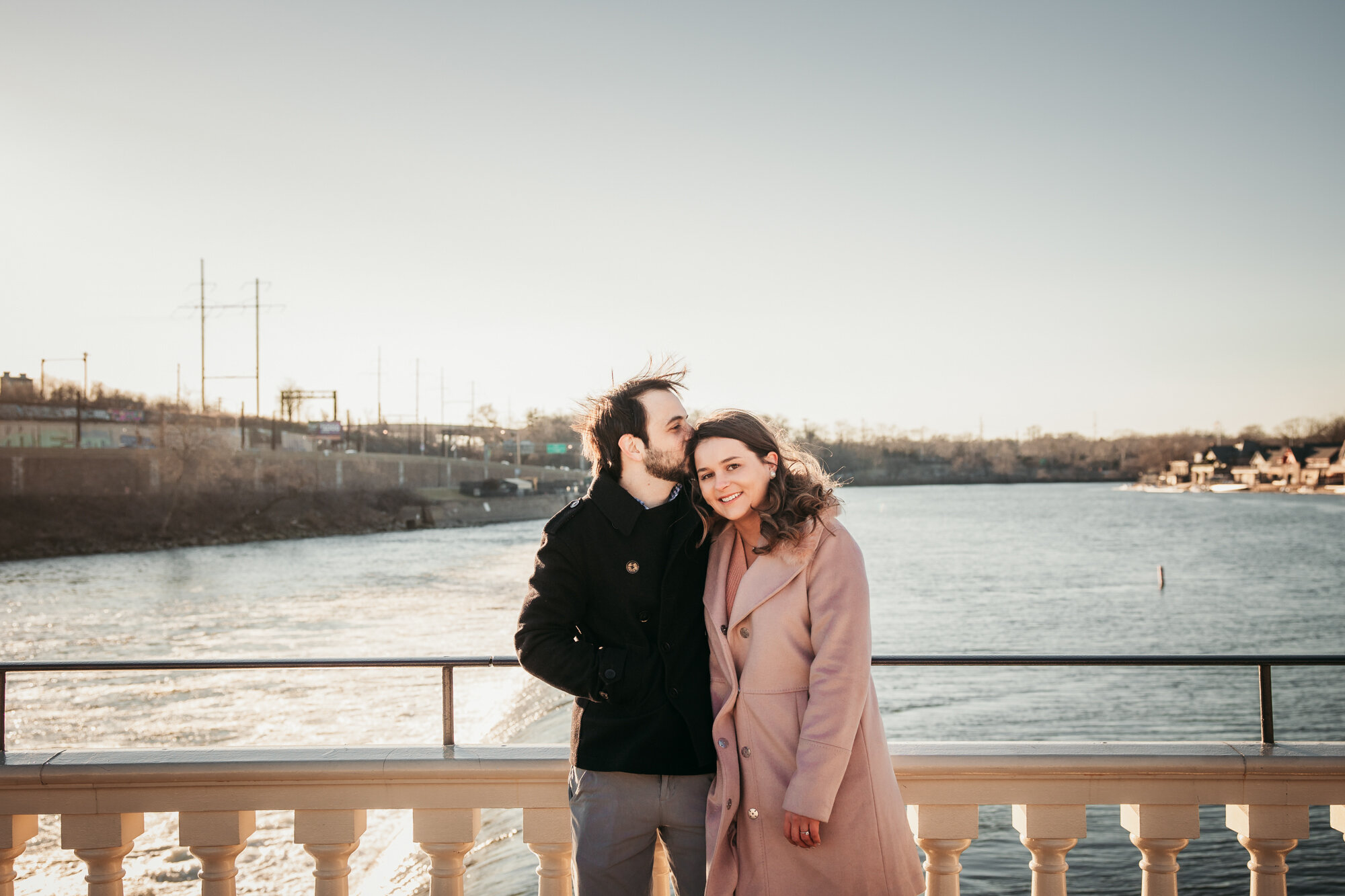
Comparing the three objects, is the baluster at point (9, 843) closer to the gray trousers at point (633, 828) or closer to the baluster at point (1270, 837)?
the gray trousers at point (633, 828)

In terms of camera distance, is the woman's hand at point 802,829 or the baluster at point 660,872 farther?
the baluster at point 660,872

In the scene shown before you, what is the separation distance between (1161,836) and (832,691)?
1251 mm

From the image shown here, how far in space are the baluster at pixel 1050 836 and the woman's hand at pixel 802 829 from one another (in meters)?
0.78

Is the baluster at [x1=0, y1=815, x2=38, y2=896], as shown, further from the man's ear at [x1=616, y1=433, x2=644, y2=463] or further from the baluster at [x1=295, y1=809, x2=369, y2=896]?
the man's ear at [x1=616, y1=433, x2=644, y2=463]

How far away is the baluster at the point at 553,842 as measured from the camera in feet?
8.49

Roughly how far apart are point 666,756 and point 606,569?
0.50 meters

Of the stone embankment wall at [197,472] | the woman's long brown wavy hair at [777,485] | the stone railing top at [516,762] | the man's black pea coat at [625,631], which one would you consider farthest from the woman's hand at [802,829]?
the stone embankment wall at [197,472]

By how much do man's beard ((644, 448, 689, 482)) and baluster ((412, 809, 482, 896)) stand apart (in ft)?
3.88

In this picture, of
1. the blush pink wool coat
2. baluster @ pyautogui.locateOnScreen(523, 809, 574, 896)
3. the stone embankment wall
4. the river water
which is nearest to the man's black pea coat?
the blush pink wool coat

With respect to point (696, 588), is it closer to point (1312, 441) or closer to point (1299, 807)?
point (1299, 807)

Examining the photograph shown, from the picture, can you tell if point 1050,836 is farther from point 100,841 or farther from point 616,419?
point 100,841

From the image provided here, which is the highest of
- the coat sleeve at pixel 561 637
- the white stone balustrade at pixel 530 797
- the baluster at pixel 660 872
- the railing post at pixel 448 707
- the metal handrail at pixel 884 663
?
the coat sleeve at pixel 561 637

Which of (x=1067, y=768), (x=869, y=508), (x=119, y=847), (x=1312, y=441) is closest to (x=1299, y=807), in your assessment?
(x=1067, y=768)

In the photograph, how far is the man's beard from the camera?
234 cm
